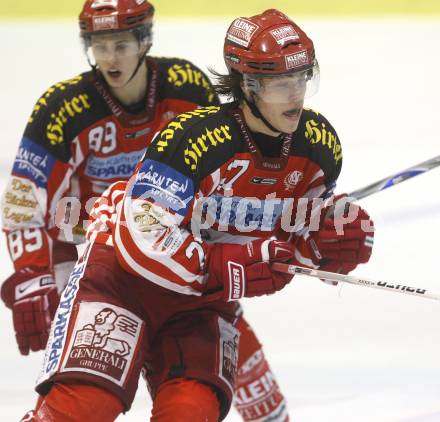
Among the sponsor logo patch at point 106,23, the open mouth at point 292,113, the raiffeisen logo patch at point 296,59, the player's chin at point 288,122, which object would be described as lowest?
the player's chin at point 288,122

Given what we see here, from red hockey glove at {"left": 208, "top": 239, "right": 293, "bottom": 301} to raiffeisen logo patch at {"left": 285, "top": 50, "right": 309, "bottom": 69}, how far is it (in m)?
0.48

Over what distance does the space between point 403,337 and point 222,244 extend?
139 centimetres

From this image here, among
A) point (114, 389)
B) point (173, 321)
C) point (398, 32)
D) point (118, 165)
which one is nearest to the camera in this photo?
point (114, 389)

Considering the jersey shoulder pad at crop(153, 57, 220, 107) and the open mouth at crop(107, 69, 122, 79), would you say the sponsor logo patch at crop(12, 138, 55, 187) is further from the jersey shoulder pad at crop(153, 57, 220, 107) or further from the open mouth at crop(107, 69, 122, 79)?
the jersey shoulder pad at crop(153, 57, 220, 107)

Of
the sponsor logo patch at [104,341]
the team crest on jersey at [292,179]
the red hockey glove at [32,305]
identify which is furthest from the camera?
the red hockey glove at [32,305]

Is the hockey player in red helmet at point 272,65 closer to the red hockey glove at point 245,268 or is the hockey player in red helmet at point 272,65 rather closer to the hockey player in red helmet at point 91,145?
the red hockey glove at point 245,268

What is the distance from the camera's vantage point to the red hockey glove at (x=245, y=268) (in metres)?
3.15

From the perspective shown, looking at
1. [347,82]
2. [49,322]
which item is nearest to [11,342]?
[49,322]

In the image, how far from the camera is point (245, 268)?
316 cm

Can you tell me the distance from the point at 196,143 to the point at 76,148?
0.90 meters

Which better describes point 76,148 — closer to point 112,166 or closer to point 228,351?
point 112,166

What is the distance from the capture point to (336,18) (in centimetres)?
689

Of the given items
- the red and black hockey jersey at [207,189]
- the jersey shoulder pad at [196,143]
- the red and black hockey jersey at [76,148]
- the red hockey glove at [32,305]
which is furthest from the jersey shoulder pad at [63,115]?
the jersey shoulder pad at [196,143]

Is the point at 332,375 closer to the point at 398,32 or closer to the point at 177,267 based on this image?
the point at 177,267
